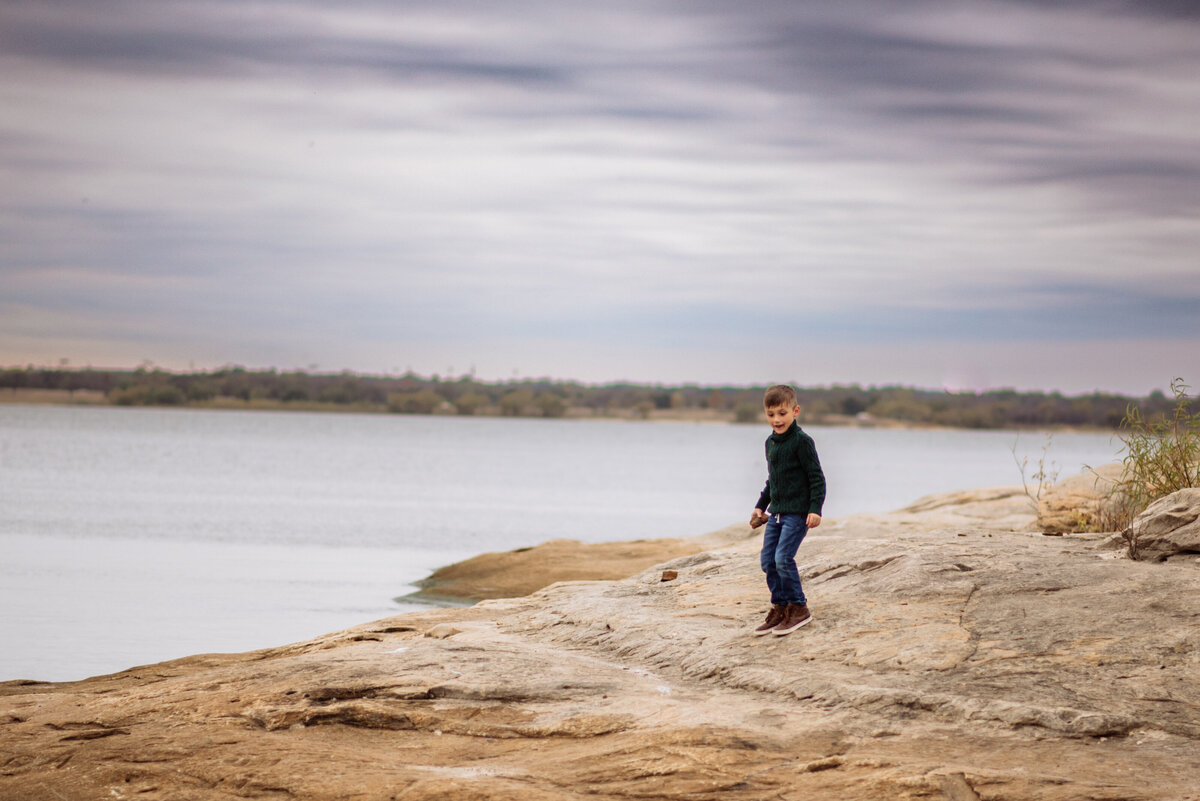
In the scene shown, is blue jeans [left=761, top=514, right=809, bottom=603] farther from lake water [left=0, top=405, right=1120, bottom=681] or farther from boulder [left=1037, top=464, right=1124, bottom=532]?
lake water [left=0, top=405, right=1120, bottom=681]

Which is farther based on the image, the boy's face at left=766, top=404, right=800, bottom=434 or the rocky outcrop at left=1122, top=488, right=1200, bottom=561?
the rocky outcrop at left=1122, top=488, right=1200, bottom=561

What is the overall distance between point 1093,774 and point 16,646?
1461 cm

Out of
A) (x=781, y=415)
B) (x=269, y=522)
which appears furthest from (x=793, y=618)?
(x=269, y=522)

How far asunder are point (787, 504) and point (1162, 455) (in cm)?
461

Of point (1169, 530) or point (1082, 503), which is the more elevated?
point (1169, 530)

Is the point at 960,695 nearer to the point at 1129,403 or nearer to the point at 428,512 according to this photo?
the point at 1129,403

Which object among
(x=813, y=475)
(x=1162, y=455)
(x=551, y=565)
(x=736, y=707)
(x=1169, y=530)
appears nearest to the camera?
(x=736, y=707)

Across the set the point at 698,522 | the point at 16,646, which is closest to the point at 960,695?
the point at 16,646

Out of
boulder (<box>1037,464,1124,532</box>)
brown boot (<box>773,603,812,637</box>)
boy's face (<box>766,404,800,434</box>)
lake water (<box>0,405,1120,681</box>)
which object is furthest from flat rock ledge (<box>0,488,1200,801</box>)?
lake water (<box>0,405,1120,681</box>)

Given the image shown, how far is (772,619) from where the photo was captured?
27.6 feet

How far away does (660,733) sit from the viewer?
639 cm

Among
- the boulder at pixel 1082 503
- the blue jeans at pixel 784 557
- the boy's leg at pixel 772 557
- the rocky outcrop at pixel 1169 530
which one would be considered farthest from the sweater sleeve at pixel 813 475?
the boulder at pixel 1082 503

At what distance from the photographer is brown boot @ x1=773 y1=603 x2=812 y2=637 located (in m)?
8.24

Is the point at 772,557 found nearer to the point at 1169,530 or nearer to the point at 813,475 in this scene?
the point at 813,475
